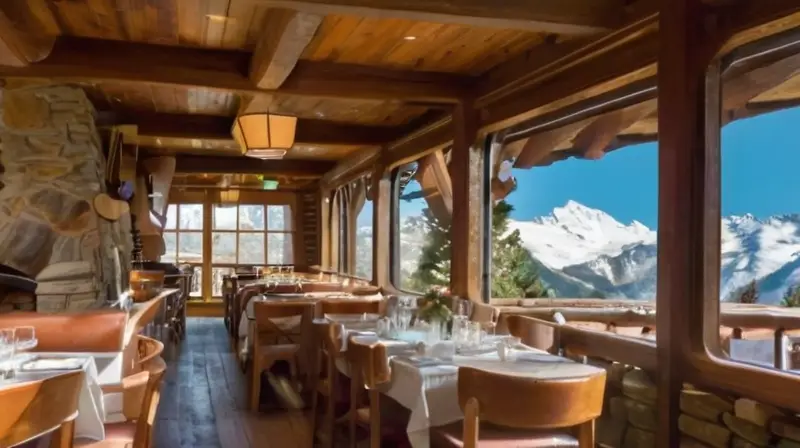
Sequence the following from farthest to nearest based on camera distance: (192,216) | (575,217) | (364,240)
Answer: (192,216)
(364,240)
(575,217)

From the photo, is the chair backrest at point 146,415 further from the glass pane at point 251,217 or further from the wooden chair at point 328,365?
the glass pane at point 251,217

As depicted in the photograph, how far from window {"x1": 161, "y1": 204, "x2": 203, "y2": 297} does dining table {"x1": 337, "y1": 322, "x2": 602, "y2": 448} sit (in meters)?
11.4

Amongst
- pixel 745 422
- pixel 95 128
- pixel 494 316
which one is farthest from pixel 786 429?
pixel 95 128

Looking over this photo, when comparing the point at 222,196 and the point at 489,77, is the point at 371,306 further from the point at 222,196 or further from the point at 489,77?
the point at 222,196

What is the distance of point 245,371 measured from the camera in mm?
7320

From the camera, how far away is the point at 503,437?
10.3 feet

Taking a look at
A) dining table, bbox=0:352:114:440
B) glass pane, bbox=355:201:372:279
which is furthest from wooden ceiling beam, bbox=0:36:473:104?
glass pane, bbox=355:201:372:279

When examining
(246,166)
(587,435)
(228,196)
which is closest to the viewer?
(587,435)

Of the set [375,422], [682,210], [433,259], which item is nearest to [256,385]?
[375,422]

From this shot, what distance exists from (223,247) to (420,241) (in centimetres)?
596

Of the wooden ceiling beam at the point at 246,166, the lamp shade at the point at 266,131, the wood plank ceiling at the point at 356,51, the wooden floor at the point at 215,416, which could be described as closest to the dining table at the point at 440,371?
the wood plank ceiling at the point at 356,51

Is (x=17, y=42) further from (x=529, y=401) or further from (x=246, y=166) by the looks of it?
(x=246, y=166)

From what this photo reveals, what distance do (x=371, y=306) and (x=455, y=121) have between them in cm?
164

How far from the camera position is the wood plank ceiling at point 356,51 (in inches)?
146
